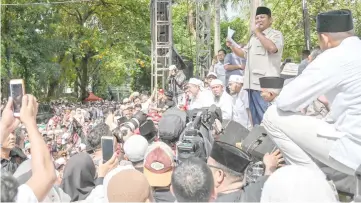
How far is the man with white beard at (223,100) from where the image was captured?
7719 mm

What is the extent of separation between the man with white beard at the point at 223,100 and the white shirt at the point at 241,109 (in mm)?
76

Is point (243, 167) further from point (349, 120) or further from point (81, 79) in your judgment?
point (81, 79)

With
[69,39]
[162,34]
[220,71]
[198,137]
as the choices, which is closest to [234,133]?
[198,137]

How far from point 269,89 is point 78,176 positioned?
178cm

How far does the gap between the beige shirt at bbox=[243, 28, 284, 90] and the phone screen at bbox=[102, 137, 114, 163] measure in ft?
8.14

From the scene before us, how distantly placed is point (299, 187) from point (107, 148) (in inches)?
84.5

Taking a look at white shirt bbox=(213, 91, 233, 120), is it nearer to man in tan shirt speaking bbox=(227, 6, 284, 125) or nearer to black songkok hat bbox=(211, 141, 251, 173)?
man in tan shirt speaking bbox=(227, 6, 284, 125)

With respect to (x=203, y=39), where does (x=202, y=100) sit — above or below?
below

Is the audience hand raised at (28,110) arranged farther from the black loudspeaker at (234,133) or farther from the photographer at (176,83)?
the photographer at (176,83)

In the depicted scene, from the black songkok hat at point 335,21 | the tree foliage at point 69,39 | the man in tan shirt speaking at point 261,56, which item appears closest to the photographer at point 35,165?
the black songkok hat at point 335,21

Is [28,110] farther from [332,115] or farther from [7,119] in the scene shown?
[332,115]

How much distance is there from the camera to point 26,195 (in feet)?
8.88

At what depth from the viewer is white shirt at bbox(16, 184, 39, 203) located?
2.67m

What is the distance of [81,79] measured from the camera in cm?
4053
